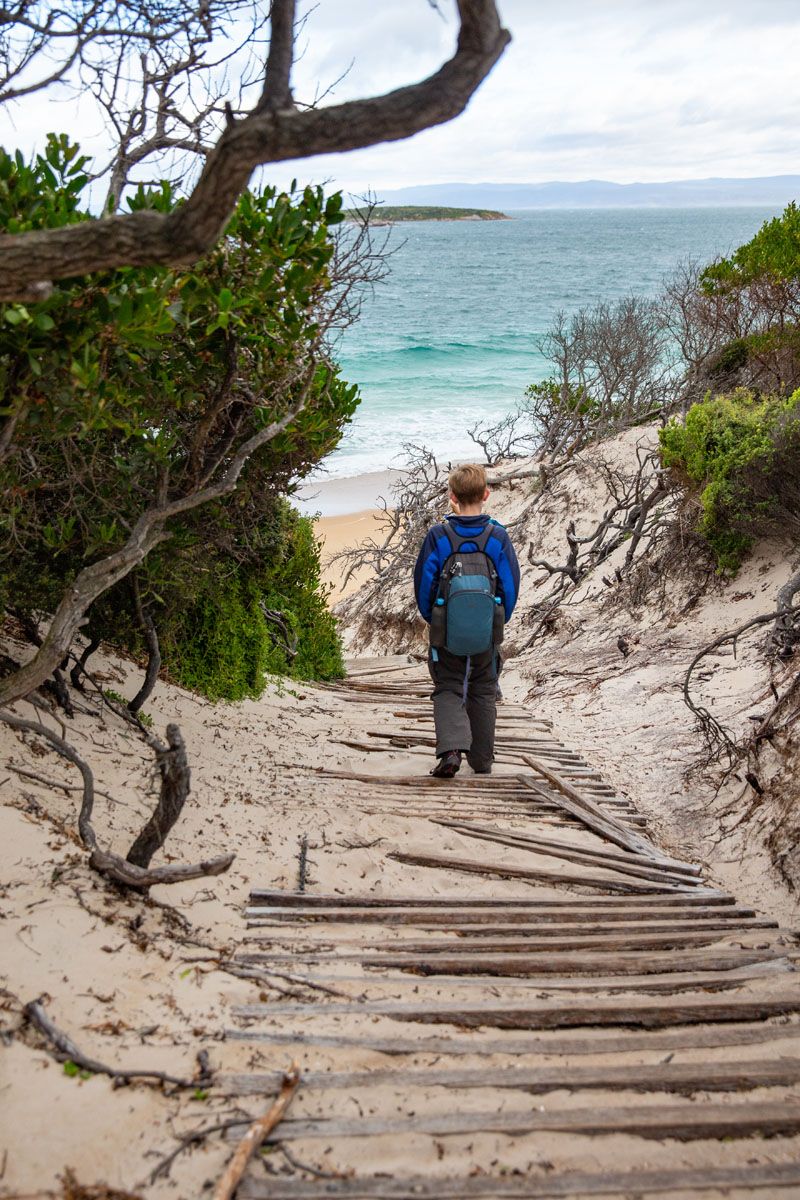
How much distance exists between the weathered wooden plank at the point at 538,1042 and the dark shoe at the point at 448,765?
10.1 feet

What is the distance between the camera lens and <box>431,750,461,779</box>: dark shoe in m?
5.96

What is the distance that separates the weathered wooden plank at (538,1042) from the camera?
275cm

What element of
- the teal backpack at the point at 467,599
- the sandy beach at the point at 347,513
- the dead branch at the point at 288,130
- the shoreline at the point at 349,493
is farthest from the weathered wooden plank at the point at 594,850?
the shoreline at the point at 349,493

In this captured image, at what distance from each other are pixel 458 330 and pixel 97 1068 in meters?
53.9

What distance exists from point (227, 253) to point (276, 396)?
775 millimetres

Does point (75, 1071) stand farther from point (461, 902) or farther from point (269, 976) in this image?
point (461, 902)

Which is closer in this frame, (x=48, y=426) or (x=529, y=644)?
(x=48, y=426)

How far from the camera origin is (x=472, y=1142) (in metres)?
2.36

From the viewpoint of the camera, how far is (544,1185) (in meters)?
2.21

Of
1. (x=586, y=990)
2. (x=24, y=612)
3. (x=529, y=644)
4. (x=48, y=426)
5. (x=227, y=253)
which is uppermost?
(x=227, y=253)

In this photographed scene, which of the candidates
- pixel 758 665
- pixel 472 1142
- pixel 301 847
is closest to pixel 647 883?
pixel 301 847

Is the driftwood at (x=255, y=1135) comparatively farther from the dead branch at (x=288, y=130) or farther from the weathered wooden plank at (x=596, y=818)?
the weathered wooden plank at (x=596, y=818)

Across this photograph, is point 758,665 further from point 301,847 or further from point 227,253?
point 227,253

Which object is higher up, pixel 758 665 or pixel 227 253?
pixel 227 253
